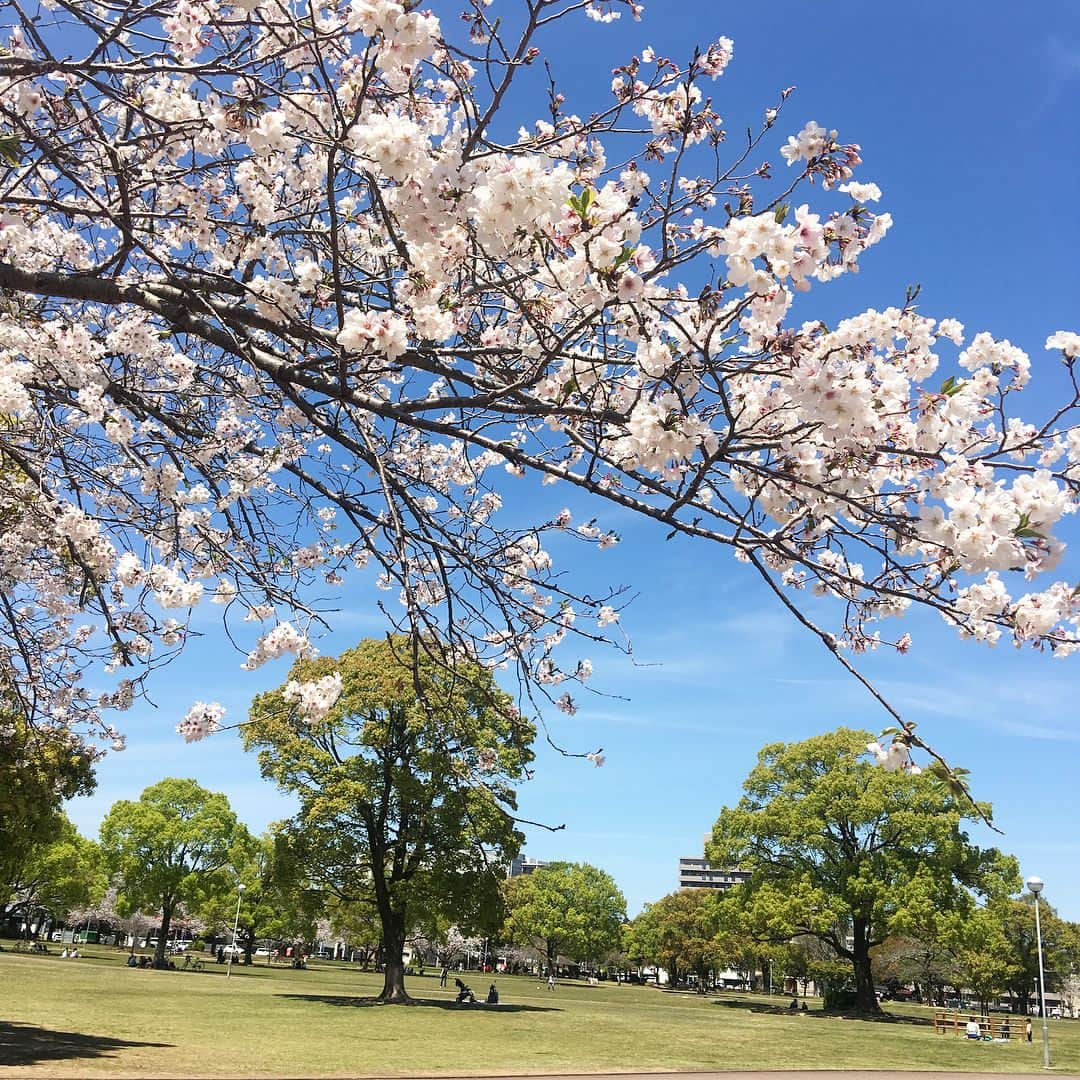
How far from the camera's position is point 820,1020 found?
26234mm

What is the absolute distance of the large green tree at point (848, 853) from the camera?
27.2m

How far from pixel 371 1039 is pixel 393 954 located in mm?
8938

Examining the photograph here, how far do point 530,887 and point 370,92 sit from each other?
58584mm

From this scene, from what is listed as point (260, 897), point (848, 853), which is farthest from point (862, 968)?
point (260, 897)

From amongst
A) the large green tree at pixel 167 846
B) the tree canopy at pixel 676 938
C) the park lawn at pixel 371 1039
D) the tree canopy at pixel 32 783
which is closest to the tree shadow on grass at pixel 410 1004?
the park lawn at pixel 371 1039

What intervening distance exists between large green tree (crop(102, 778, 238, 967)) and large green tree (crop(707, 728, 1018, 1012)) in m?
20.5

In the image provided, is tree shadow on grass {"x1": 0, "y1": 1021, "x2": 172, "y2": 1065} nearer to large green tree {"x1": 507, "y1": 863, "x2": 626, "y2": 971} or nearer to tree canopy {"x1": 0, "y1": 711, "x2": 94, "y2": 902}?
tree canopy {"x1": 0, "y1": 711, "x2": 94, "y2": 902}

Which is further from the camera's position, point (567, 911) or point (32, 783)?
point (567, 911)

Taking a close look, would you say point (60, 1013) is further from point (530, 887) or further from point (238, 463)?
point (530, 887)

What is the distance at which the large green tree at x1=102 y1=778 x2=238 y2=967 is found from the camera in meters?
35.2

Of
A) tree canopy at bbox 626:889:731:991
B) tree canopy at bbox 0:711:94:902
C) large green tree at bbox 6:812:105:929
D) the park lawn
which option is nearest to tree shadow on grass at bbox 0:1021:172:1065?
the park lawn

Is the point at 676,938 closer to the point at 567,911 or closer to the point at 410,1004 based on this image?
the point at 567,911

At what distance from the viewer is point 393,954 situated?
848 inches

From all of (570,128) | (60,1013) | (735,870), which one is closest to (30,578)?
(570,128)
